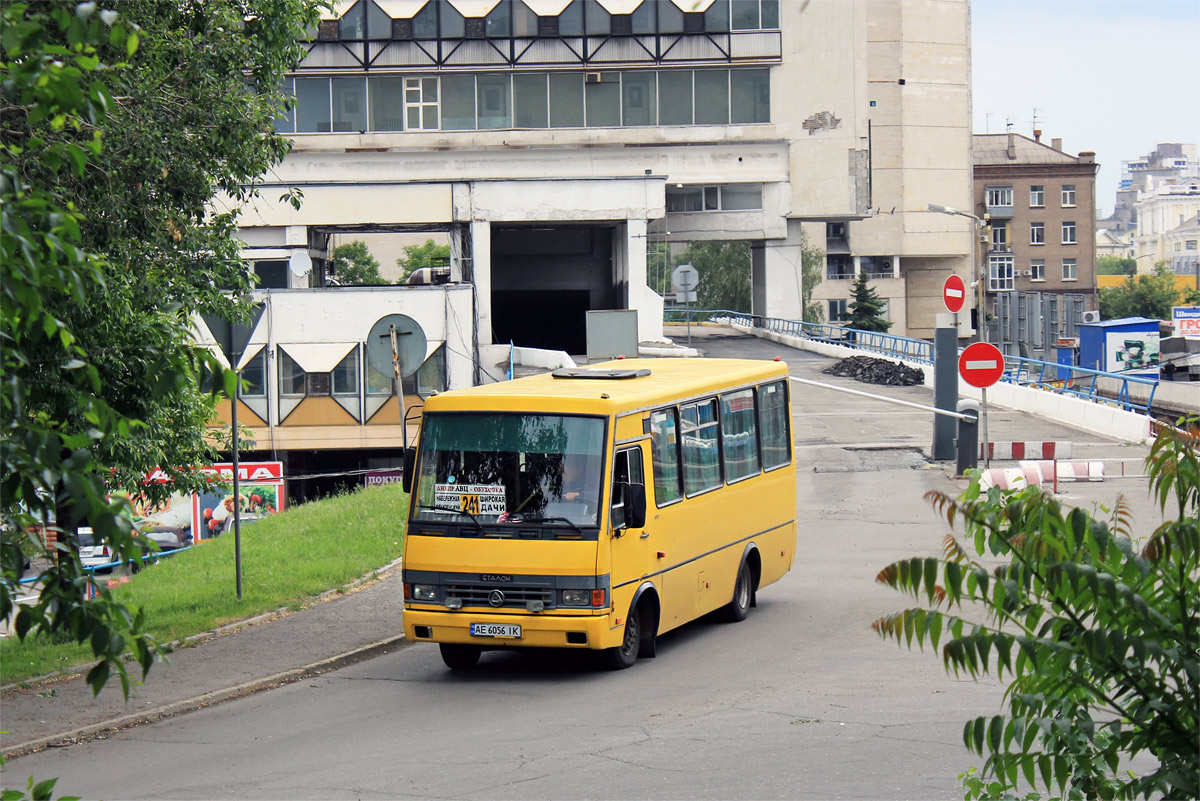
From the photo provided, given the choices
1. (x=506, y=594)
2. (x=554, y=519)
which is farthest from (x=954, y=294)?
(x=506, y=594)

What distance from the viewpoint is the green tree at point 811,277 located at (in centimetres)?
8631

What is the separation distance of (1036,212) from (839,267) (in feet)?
96.2

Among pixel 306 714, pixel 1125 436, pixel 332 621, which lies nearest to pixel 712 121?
pixel 1125 436

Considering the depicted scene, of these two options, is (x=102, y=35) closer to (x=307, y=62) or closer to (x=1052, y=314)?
(x=307, y=62)

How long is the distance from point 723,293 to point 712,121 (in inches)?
1479

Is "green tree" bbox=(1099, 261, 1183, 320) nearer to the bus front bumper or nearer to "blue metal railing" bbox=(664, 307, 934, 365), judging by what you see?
"blue metal railing" bbox=(664, 307, 934, 365)

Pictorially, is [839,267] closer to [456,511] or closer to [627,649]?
[627,649]

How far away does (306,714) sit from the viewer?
10.9 m

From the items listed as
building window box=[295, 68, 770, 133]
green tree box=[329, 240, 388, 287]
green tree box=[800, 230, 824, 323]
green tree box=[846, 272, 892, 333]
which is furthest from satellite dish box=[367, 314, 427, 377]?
green tree box=[329, 240, 388, 287]

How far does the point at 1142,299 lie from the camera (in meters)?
125

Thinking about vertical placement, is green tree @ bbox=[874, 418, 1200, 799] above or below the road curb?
above

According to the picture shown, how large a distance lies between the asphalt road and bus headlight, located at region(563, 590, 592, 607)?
0.73m

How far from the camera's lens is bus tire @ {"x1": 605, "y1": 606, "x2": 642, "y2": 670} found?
39.8 feet

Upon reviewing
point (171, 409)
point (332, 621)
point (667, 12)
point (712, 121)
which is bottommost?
point (332, 621)
